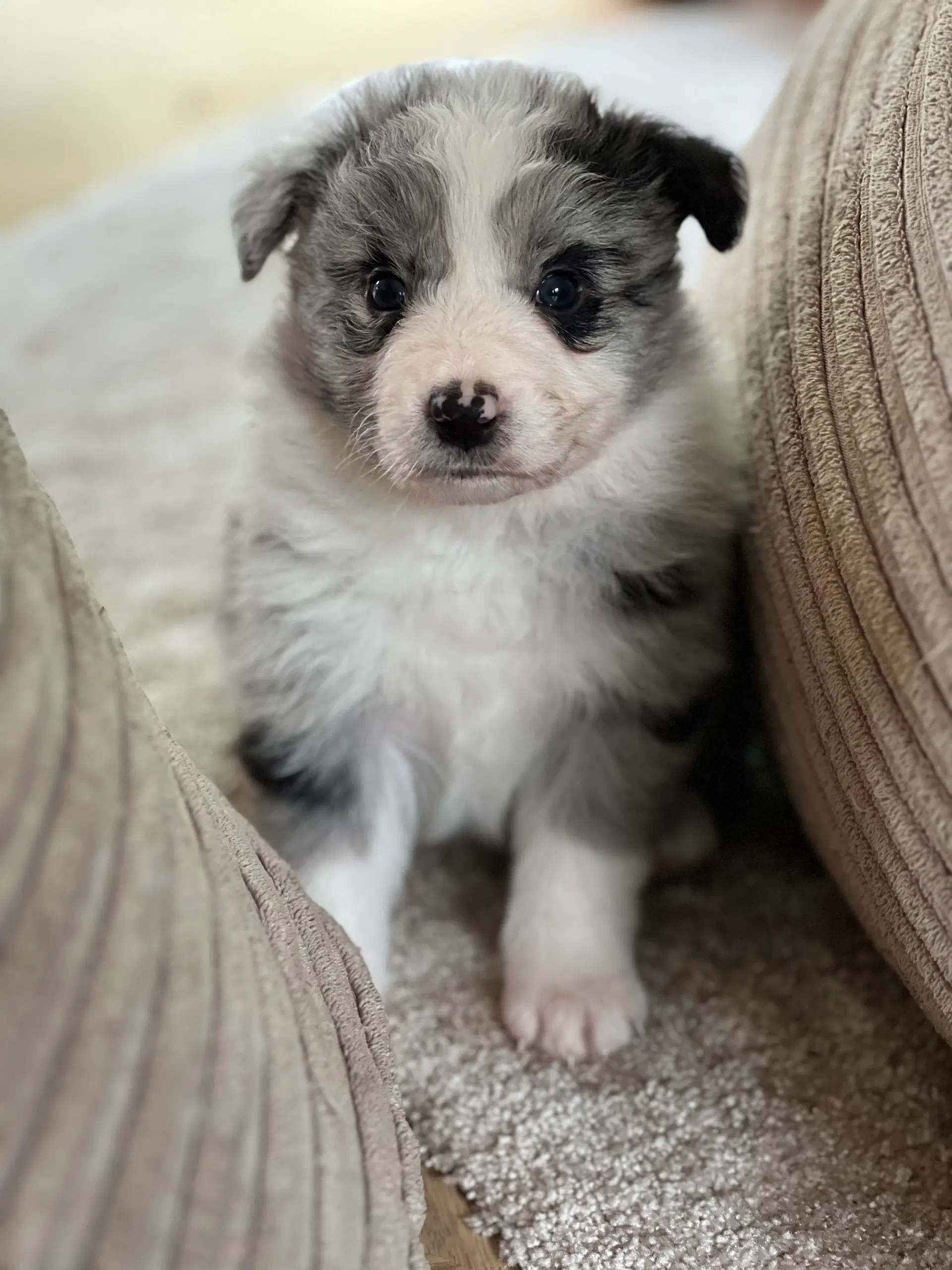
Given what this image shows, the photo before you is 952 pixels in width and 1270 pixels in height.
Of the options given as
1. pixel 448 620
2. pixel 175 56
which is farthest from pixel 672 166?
pixel 175 56

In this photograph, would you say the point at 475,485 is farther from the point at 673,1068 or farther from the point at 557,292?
the point at 673,1068

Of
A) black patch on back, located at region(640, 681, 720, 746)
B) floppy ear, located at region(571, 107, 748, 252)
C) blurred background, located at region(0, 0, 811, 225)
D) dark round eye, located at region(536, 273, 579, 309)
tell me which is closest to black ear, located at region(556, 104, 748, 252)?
floppy ear, located at region(571, 107, 748, 252)

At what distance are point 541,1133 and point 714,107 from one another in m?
3.46

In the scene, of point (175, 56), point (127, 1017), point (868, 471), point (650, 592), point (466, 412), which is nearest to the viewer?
point (127, 1017)

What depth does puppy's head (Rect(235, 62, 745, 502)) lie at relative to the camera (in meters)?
1.34

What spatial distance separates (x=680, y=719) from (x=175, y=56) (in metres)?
5.25

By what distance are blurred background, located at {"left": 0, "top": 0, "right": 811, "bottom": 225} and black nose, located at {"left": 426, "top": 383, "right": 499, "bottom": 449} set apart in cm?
347

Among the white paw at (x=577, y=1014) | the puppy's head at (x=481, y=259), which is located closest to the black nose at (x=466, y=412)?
the puppy's head at (x=481, y=259)

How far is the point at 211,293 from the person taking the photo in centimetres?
336

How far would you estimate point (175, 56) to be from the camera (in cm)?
584

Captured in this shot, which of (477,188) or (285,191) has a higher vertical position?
(477,188)

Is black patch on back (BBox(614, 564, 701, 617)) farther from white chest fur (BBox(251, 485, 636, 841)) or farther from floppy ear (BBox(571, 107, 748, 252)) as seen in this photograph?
floppy ear (BBox(571, 107, 748, 252))

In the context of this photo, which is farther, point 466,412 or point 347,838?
point 347,838

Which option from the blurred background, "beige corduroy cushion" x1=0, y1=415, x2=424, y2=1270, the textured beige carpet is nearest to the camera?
"beige corduroy cushion" x1=0, y1=415, x2=424, y2=1270
